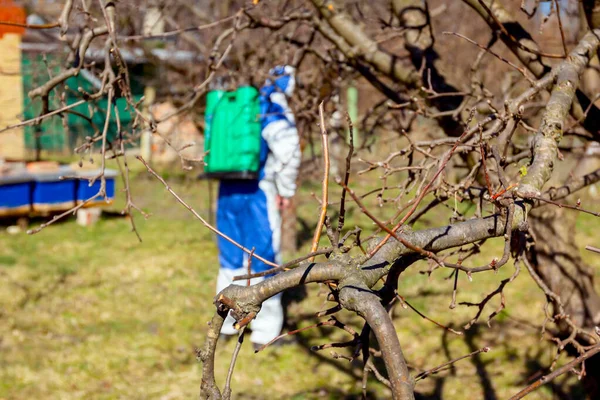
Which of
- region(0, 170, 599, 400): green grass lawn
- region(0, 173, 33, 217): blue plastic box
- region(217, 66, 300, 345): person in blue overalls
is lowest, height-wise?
region(0, 170, 599, 400): green grass lawn

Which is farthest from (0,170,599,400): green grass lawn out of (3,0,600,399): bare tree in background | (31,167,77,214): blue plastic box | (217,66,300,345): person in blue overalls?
(31,167,77,214): blue plastic box

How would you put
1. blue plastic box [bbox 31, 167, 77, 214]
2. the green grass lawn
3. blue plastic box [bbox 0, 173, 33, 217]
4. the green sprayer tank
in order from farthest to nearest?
1. blue plastic box [bbox 31, 167, 77, 214]
2. blue plastic box [bbox 0, 173, 33, 217]
3. the green sprayer tank
4. the green grass lawn

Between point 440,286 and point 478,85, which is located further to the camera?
point 440,286

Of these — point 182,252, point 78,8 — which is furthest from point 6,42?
point 78,8

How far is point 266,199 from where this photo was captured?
5.13 meters

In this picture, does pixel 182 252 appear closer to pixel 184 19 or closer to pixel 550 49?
pixel 184 19

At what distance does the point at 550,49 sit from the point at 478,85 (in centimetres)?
710

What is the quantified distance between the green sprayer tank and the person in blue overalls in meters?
0.11

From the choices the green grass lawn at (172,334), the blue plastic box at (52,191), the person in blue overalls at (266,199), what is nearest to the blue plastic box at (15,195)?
the blue plastic box at (52,191)

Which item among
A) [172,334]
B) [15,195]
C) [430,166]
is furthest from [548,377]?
[15,195]

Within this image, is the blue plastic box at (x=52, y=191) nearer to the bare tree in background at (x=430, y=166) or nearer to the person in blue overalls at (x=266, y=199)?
the bare tree in background at (x=430, y=166)

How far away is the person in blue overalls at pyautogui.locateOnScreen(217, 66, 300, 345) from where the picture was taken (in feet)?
16.3

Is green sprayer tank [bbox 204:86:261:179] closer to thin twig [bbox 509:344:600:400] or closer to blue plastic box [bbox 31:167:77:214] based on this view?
thin twig [bbox 509:344:600:400]

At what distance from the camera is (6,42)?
12.5 metres
